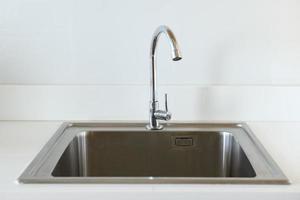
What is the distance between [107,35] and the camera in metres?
1.58

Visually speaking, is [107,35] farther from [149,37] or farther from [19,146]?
[19,146]

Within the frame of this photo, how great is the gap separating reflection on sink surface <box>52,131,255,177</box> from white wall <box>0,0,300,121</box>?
11 centimetres

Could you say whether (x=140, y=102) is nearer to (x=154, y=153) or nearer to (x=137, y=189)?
(x=154, y=153)

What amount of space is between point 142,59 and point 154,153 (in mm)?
347

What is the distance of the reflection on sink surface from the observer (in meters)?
1.50

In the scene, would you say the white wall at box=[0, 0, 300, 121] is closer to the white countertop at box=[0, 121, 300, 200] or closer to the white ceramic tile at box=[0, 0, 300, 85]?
the white ceramic tile at box=[0, 0, 300, 85]

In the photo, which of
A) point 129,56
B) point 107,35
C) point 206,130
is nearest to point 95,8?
point 107,35

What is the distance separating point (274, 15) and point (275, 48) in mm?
119

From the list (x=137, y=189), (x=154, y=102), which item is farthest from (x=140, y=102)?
(x=137, y=189)

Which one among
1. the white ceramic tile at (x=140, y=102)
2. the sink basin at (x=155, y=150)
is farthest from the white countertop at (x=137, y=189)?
the white ceramic tile at (x=140, y=102)

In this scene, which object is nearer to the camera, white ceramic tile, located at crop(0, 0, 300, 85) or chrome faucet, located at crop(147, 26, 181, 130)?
chrome faucet, located at crop(147, 26, 181, 130)

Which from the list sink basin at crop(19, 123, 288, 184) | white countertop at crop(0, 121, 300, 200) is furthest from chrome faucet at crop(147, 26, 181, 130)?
white countertop at crop(0, 121, 300, 200)

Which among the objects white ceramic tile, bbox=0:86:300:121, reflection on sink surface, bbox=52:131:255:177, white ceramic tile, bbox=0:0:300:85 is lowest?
reflection on sink surface, bbox=52:131:255:177

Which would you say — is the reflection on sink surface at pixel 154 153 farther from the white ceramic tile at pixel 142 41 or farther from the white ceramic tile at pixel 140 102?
the white ceramic tile at pixel 142 41
